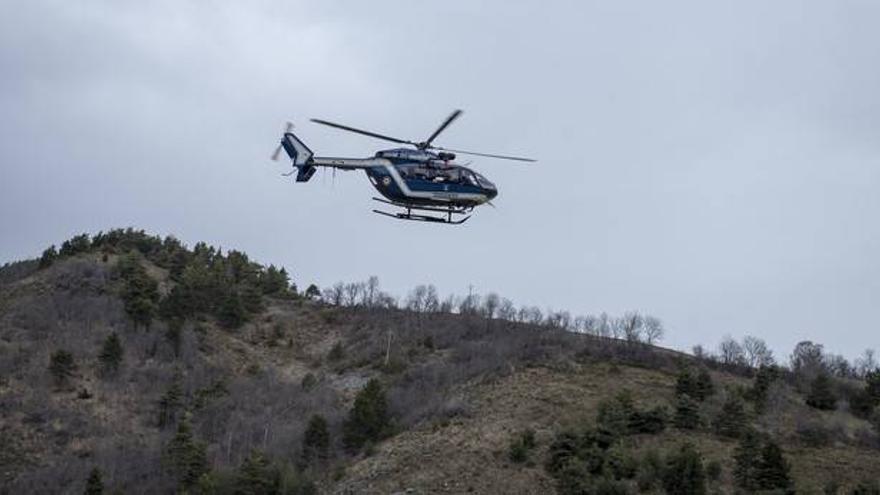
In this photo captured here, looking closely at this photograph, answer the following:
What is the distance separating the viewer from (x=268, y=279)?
101812mm

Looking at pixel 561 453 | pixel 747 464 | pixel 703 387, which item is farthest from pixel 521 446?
pixel 703 387

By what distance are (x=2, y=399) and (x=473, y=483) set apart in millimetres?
32368

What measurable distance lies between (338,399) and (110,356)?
595 inches

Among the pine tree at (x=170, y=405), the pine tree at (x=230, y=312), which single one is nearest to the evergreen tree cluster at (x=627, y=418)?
the pine tree at (x=170, y=405)

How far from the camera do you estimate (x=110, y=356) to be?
251 feet

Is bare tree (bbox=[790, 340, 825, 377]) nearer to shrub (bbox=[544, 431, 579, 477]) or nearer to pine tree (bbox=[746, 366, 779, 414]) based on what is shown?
pine tree (bbox=[746, 366, 779, 414])

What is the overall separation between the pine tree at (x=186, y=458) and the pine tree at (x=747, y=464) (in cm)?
2594

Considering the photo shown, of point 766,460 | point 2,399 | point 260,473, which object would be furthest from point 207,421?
point 766,460

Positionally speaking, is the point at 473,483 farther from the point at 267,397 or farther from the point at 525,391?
the point at 267,397

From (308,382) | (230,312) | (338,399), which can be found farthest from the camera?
(230,312)

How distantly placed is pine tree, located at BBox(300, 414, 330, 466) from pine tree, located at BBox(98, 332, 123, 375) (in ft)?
63.8

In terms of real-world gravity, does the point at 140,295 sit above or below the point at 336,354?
above

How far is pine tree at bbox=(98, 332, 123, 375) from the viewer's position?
7631 cm

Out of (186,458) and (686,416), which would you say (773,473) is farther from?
(186,458)
